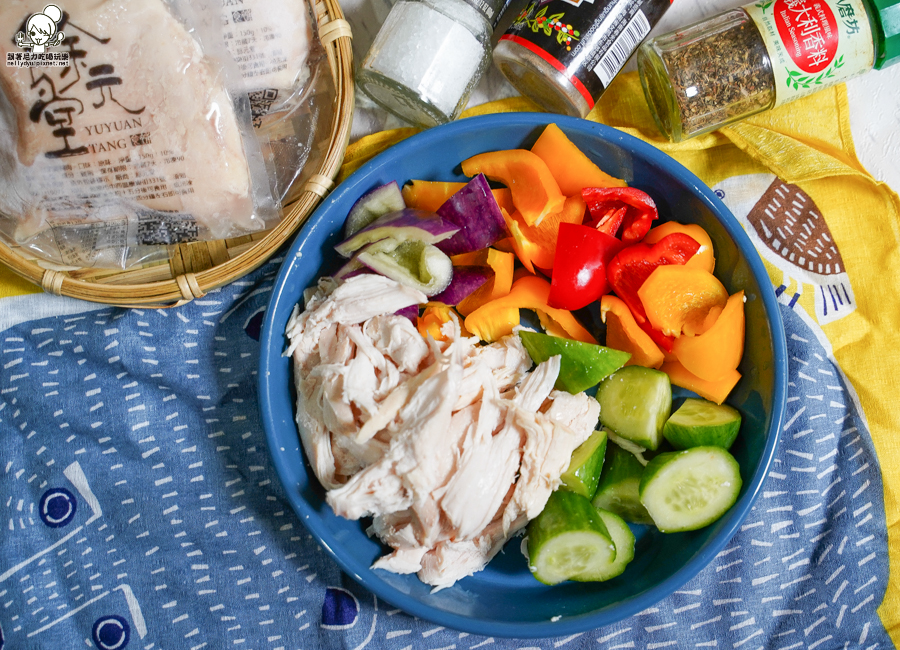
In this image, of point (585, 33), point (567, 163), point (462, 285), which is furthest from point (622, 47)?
point (462, 285)

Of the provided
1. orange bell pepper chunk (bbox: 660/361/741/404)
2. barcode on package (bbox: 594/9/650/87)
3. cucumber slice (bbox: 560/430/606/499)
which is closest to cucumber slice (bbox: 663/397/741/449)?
orange bell pepper chunk (bbox: 660/361/741/404)

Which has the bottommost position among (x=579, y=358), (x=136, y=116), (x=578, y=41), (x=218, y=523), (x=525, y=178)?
(x=218, y=523)

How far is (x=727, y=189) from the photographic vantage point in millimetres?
1421

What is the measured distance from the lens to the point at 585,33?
1.21m

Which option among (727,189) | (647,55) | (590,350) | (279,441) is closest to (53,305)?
(279,441)

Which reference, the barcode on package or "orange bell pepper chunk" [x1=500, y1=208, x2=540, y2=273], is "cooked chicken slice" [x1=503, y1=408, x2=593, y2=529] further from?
→ the barcode on package

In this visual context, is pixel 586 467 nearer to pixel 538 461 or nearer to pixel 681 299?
pixel 538 461

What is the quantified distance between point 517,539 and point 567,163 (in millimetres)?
793

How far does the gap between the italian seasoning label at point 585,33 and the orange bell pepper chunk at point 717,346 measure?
517mm

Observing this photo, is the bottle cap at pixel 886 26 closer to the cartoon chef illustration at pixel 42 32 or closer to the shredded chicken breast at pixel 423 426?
the shredded chicken breast at pixel 423 426

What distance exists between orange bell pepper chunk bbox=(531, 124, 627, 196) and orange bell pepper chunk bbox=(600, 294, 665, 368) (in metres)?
0.24

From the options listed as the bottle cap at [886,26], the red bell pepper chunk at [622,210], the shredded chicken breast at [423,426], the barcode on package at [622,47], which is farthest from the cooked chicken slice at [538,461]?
the bottle cap at [886,26]

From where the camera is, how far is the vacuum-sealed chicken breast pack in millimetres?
1094

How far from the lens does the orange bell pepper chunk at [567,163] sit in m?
1.24
